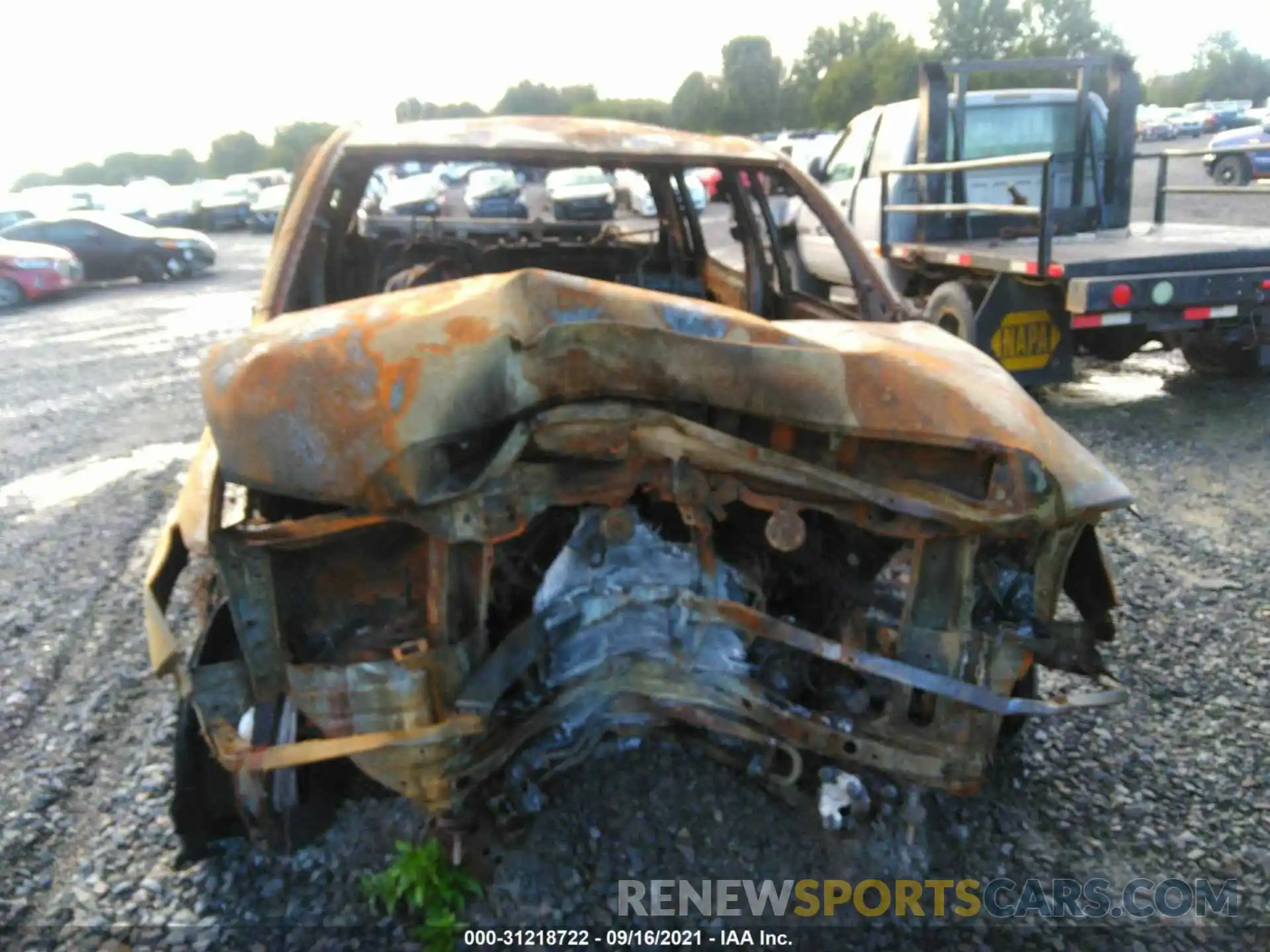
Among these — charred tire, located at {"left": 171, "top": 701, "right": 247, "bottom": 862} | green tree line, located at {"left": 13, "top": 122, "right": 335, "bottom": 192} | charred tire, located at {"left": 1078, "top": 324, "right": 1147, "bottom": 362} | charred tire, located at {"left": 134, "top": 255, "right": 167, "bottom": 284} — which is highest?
green tree line, located at {"left": 13, "top": 122, "right": 335, "bottom": 192}

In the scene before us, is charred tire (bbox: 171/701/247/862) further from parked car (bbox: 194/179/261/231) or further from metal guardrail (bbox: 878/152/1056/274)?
parked car (bbox: 194/179/261/231)

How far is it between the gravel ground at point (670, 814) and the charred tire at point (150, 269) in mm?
13405

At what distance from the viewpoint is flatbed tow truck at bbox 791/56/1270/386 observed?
542cm

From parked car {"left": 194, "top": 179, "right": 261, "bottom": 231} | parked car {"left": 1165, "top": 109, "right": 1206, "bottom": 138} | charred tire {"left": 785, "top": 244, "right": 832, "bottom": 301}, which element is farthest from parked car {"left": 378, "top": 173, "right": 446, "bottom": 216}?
parked car {"left": 1165, "top": 109, "right": 1206, "bottom": 138}

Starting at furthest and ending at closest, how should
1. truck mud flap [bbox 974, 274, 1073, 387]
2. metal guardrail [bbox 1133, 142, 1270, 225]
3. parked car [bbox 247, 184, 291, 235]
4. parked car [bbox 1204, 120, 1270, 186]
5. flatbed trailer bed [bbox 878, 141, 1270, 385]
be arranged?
parked car [bbox 247, 184, 291, 235]
parked car [bbox 1204, 120, 1270, 186]
metal guardrail [bbox 1133, 142, 1270, 225]
truck mud flap [bbox 974, 274, 1073, 387]
flatbed trailer bed [bbox 878, 141, 1270, 385]

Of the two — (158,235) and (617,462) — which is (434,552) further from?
(158,235)

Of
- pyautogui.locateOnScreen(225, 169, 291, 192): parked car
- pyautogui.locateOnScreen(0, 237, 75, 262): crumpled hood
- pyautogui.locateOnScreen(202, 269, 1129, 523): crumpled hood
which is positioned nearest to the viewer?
pyautogui.locateOnScreen(202, 269, 1129, 523): crumpled hood

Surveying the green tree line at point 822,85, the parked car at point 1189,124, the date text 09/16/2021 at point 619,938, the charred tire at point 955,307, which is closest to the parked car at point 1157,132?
the parked car at point 1189,124

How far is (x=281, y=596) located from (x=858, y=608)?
127 centimetres

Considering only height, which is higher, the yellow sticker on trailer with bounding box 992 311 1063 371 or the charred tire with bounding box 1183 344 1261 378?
the yellow sticker on trailer with bounding box 992 311 1063 371

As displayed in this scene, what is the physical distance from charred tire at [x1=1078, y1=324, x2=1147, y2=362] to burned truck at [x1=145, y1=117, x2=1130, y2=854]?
4663 millimetres

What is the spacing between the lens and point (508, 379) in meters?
1.74

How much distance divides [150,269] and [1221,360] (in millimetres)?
15516

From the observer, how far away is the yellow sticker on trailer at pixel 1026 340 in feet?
19.1
